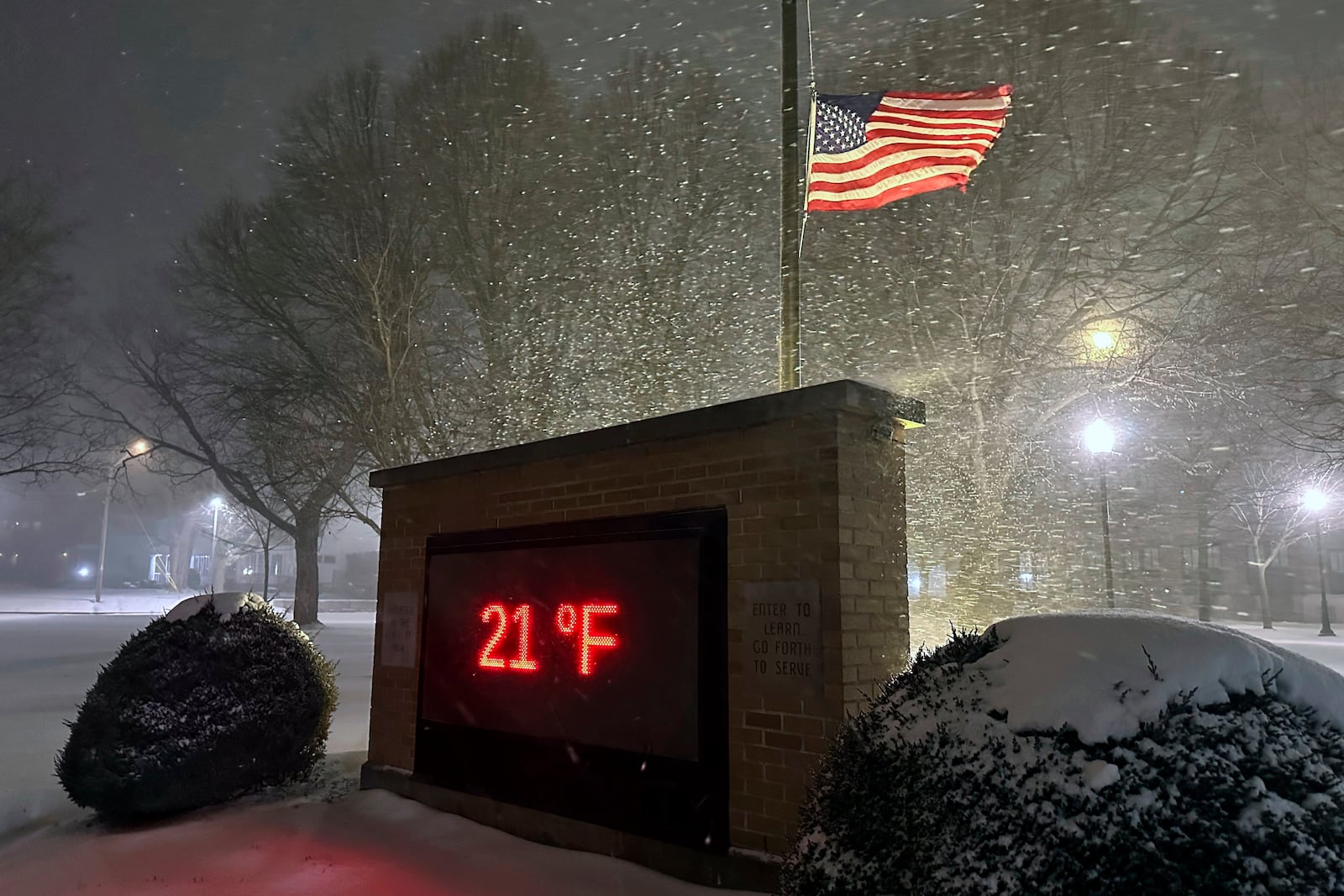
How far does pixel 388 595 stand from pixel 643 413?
9661 millimetres

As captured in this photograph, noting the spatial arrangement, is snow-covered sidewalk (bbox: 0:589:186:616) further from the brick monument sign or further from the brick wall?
the brick wall

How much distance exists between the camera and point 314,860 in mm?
5590

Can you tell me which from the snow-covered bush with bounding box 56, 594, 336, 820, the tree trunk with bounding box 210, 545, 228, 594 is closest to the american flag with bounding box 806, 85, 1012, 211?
the snow-covered bush with bounding box 56, 594, 336, 820

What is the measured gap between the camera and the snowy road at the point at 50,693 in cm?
762

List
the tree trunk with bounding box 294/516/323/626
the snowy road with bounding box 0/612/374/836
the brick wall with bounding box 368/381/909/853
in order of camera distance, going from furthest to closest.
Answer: the tree trunk with bounding box 294/516/323/626
the snowy road with bounding box 0/612/374/836
the brick wall with bounding box 368/381/909/853

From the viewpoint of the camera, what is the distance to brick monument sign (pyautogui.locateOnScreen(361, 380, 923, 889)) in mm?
4590

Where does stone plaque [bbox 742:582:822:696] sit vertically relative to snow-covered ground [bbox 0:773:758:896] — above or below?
above

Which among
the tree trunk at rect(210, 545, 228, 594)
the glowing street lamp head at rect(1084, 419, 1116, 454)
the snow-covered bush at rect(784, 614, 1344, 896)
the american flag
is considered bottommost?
the snow-covered bush at rect(784, 614, 1344, 896)

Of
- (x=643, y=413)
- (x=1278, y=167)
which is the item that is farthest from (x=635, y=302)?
(x=1278, y=167)

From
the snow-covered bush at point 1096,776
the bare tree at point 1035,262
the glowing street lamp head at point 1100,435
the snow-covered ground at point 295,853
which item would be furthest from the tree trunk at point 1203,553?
the snow-covered bush at point 1096,776

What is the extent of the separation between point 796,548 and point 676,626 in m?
0.96

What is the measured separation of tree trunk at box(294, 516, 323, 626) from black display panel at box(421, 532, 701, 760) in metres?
22.5

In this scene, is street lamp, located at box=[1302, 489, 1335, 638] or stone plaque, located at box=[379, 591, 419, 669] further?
street lamp, located at box=[1302, 489, 1335, 638]

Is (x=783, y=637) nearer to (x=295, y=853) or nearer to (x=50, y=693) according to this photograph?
(x=295, y=853)
